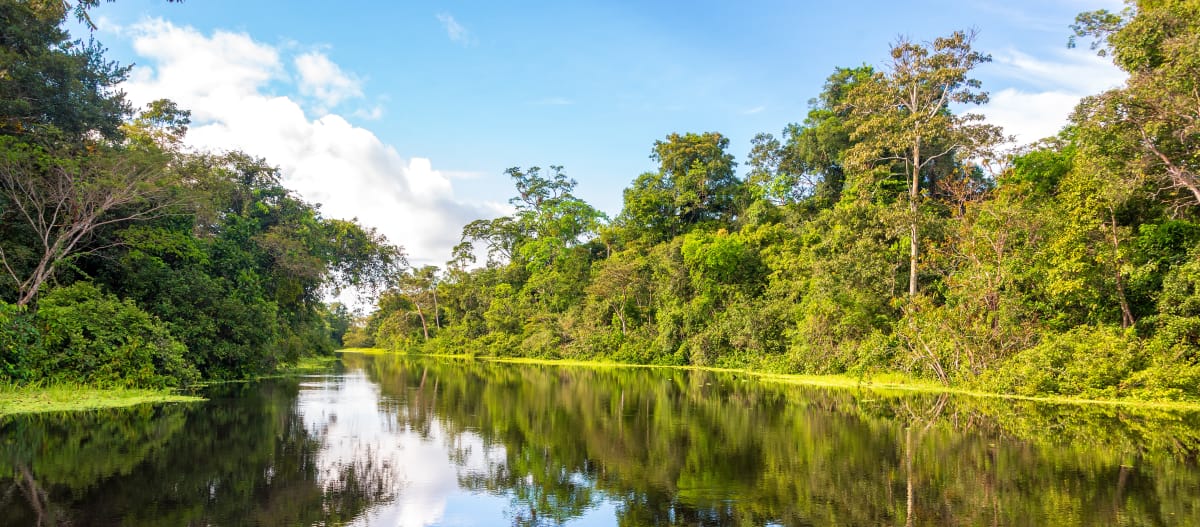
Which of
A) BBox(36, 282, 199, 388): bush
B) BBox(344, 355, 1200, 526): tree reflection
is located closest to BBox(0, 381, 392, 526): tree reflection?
BBox(344, 355, 1200, 526): tree reflection

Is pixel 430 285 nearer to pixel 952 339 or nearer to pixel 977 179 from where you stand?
pixel 977 179

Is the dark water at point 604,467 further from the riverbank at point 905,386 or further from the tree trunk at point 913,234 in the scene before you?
the tree trunk at point 913,234

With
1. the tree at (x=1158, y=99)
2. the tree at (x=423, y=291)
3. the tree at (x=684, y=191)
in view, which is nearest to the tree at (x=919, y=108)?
the tree at (x=1158, y=99)

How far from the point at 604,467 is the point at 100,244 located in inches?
781

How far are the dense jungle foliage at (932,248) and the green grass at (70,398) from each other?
23.0 m

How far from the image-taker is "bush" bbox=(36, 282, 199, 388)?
665 inches

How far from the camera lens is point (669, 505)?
7398 millimetres

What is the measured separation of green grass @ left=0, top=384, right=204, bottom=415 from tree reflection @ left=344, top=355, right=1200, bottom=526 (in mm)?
6437

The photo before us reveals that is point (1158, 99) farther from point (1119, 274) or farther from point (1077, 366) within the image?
point (1077, 366)

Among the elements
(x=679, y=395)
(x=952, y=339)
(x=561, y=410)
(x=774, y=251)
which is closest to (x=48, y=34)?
(x=561, y=410)

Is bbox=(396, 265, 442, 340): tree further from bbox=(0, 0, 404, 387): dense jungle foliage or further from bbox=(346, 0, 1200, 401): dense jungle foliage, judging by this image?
bbox=(0, 0, 404, 387): dense jungle foliage

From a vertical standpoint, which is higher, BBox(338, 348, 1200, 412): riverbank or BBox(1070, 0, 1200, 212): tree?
BBox(1070, 0, 1200, 212): tree

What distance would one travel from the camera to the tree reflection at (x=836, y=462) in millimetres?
7094

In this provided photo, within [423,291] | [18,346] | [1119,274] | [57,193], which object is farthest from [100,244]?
[423,291]
